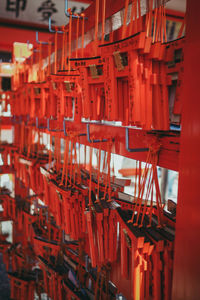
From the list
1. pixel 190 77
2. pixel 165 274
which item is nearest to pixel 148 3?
pixel 190 77

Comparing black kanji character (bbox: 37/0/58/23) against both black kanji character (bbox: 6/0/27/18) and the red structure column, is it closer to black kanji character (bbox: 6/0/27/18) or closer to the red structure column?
black kanji character (bbox: 6/0/27/18)

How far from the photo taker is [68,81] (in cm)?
155

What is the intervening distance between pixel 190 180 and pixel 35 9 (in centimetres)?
481

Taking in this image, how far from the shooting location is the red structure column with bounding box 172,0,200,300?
2.93ft

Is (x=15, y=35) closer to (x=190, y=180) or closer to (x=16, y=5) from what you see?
(x=16, y=5)

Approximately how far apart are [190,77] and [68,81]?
2.64ft

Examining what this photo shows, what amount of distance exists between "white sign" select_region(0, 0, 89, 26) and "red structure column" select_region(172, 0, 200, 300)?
14.0 ft

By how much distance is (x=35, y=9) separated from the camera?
484 cm

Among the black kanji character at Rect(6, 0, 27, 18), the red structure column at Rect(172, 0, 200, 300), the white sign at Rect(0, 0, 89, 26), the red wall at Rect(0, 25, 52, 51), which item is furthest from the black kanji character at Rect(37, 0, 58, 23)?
the red structure column at Rect(172, 0, 200, 300)

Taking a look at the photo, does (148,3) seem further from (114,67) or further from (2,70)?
(2,70)

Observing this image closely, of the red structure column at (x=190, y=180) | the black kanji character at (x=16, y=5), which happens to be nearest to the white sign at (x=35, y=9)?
the black kanji character at (x=16, y=5)

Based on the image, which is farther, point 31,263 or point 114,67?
point 31,263

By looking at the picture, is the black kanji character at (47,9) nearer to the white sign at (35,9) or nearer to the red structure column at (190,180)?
the white sign at (35,9)

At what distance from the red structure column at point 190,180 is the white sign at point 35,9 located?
4275mm
